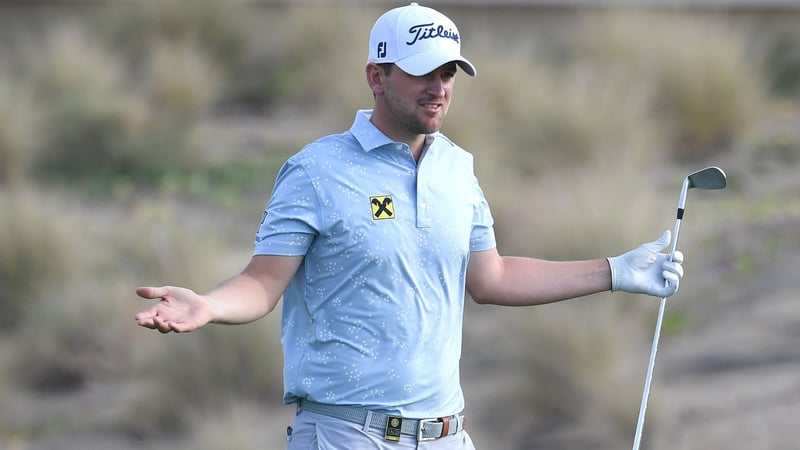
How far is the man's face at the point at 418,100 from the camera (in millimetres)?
4305

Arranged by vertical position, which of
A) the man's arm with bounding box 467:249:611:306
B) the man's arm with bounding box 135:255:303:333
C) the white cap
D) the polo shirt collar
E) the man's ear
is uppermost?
the white cap

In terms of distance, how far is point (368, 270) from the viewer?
13.7 ft

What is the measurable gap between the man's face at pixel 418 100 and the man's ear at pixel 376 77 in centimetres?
6

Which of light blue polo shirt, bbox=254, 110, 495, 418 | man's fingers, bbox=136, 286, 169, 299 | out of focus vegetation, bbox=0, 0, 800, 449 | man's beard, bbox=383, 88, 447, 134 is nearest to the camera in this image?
man's fingers, bbox=136, 286, 169, 299

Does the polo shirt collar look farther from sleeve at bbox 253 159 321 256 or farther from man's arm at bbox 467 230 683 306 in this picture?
man's arm at bbox 467 230 683 306

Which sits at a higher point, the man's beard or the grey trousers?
the man's beard

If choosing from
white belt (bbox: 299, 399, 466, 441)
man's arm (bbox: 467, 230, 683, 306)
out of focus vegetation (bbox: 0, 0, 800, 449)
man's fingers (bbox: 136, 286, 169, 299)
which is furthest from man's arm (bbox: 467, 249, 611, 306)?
out of focus vegetation (bbox: 0, 0, 800, 449)

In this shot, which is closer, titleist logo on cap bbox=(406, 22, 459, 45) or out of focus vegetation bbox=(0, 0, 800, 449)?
titleist logo on cap bbox=(406, 22, 459, 45)

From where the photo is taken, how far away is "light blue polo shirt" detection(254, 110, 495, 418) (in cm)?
420

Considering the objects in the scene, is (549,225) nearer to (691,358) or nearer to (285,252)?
(691,358)

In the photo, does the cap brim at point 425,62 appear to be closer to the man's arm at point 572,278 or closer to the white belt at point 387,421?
the man's arm at point 572,278

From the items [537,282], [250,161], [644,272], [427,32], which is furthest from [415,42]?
[250,161]

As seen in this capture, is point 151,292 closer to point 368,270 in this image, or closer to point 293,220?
point 293,220

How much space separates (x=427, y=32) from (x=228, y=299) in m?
1.02
